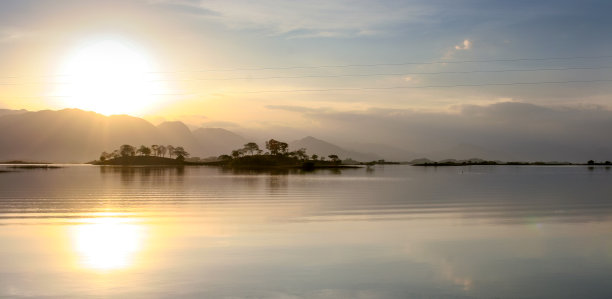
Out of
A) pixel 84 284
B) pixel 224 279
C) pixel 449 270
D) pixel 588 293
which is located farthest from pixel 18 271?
pixel 588 293

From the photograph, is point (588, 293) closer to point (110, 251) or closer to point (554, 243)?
point (554, 243)

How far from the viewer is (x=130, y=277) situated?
17172 millimetres

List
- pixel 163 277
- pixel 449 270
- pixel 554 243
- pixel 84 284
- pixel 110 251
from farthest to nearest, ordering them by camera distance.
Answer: pixel 554 243, pixel 110 251, pixel 449 270, pixel 163 277, pixel 84 284

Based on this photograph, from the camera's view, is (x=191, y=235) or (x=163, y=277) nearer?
(x=163, y=277)

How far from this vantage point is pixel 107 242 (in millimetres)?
24141

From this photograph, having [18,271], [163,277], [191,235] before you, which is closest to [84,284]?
[163,277]

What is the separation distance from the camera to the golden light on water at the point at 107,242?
19.8 metres

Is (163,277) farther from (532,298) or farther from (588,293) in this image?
(588,293)

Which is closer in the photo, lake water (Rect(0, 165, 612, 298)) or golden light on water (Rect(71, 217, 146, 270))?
lake water (Rect(0, 165, 612, 298))

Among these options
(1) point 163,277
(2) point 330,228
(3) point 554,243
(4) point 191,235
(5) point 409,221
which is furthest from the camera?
(5) point 409,221

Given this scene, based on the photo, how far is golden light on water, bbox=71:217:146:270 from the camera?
19766mm

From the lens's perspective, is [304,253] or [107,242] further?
[107,242]

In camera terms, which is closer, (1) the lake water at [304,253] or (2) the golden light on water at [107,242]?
(1) the lake water at [304,253]

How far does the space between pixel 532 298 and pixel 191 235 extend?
17.9 m
